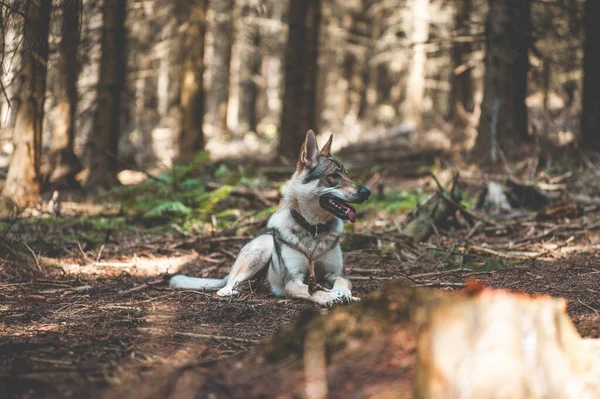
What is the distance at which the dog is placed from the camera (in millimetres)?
6191

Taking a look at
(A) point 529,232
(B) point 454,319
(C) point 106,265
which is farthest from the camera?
(A) point 529,232

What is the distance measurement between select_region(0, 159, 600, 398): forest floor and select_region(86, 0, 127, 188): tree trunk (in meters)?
2.51

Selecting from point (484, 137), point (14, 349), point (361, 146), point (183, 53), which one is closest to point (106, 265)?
point (14, 349)

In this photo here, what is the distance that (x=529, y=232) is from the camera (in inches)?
322

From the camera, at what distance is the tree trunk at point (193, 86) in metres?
16.3

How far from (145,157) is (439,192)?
55.7 ft

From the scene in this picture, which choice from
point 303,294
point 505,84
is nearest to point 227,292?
point 303,294

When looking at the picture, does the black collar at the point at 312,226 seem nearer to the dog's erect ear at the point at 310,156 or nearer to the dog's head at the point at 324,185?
the dog's head at the point at 324,185

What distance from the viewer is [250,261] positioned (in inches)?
263

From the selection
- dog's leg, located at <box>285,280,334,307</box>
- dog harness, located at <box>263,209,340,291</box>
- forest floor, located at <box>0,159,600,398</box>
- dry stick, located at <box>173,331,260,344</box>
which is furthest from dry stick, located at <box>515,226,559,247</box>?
dry stick, located at <box>173,331,260,344</box>

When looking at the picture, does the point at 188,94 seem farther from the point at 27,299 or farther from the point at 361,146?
the point at 27,299

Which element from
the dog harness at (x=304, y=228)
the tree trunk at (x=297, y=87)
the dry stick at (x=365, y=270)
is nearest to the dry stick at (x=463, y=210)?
the dry stick at (x=365, y=270)

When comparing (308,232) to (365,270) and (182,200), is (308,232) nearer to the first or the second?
(365,270)

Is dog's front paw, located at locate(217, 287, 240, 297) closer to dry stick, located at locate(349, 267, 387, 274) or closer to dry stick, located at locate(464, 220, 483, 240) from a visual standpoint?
dry stick, located at locate(349, 267, 387, 274)
